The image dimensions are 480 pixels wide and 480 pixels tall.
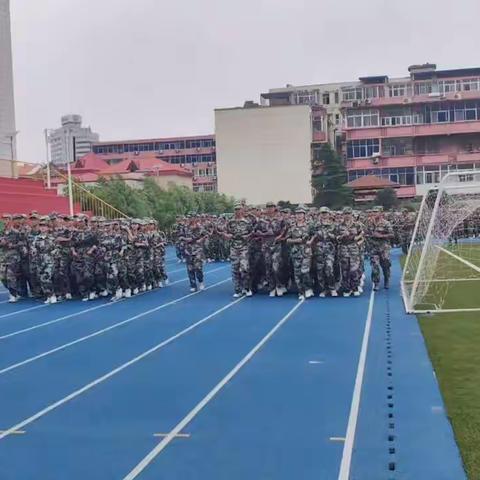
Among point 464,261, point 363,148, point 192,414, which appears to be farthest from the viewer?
point 363,148

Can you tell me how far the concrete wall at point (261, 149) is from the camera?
54.6 meters

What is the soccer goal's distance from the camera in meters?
10.5

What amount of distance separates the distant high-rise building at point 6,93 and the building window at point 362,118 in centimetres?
3243

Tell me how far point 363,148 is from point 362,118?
7.45ft

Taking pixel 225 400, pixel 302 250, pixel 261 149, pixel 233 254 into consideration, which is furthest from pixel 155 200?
pixel 225 400

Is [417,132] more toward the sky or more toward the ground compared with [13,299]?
more toward the sky

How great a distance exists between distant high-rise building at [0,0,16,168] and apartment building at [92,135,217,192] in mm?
49705

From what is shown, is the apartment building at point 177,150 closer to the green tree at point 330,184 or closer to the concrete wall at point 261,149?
the concrete wall at point 261,149

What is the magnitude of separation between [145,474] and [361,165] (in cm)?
5169

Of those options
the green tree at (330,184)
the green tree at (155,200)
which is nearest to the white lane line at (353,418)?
the green tree at (155,200)

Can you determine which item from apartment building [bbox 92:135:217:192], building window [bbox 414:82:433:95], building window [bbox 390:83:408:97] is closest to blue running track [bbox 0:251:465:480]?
building window [bbox 414:82:433:95]

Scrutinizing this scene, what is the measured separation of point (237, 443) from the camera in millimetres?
4730

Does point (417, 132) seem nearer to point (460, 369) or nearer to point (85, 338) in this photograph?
point (85, 338)

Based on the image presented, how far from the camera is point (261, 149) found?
55062 millimetres
